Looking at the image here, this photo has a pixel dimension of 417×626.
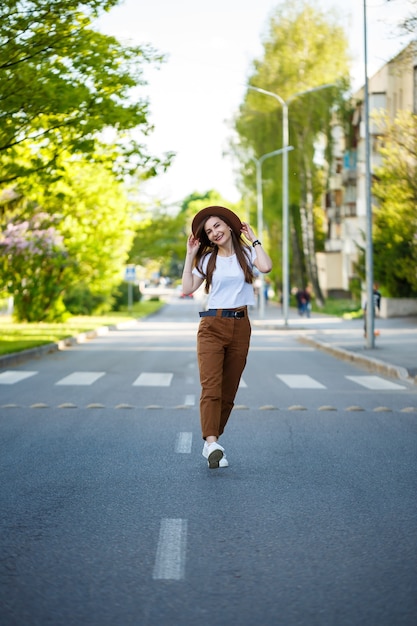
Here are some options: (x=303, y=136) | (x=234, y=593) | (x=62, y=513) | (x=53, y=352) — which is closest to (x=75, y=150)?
(x=53, y=352)

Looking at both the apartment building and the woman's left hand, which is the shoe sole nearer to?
the woman's left hand

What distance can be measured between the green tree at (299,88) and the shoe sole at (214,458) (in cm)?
4825

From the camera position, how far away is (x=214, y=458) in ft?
28.4

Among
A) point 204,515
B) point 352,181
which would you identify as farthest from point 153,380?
point 352,181

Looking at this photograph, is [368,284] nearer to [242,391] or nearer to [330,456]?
[242,391]

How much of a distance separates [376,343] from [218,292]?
20611 mm

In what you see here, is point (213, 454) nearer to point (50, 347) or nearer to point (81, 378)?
point (81, 378)

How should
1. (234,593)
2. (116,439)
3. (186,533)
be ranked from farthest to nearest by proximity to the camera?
(116,439)
(186,533)
(234,593)

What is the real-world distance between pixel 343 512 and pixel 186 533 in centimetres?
113

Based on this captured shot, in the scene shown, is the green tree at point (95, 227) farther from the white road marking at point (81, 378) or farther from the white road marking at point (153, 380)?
the white road marking at point (153, 380)

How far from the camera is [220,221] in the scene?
866 centimetres

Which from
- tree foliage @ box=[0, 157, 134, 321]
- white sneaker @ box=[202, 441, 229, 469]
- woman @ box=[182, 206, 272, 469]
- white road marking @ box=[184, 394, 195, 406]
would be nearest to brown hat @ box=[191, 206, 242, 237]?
woman @ box=[182, 206, 272, 469]

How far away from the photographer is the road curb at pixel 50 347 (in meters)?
22.3

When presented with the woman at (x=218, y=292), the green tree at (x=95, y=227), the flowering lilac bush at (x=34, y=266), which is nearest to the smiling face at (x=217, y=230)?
the woman at (x=218, y=292)
